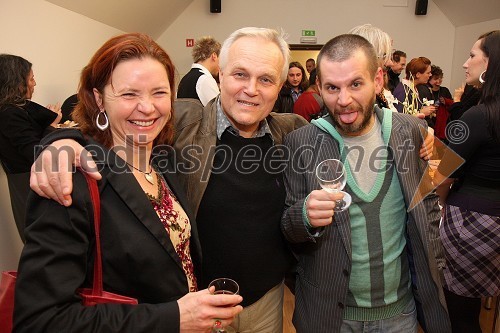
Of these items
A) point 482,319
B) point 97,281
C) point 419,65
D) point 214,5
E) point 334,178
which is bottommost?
point 482,319

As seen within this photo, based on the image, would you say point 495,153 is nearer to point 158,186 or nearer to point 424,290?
point 424,290

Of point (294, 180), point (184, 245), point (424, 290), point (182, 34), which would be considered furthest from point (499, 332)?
point (182, 34)

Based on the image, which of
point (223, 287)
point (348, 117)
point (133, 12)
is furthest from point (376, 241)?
point (133, 12)

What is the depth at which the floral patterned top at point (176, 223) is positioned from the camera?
122 cm

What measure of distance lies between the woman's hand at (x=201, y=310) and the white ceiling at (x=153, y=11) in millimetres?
4279

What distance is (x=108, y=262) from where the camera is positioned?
1.04 m

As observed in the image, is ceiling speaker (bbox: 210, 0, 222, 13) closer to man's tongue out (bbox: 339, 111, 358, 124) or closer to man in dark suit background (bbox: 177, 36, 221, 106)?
man in dark suit background (bbox: 177, 36, 221, 106)

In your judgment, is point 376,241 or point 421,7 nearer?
point 376,241

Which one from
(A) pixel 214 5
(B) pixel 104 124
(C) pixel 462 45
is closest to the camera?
(B) pixel 104 124

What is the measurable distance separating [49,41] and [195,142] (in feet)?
11.2

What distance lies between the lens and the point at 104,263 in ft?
3.41

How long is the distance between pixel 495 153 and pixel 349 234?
49.0 inches

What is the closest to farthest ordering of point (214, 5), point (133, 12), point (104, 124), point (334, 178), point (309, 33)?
point (104, 124) → point (334, 178) → point (133, 12) → point (214, 5) → point (309, 33)

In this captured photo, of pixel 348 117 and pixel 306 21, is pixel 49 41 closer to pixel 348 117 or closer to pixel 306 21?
pixel 348 117
